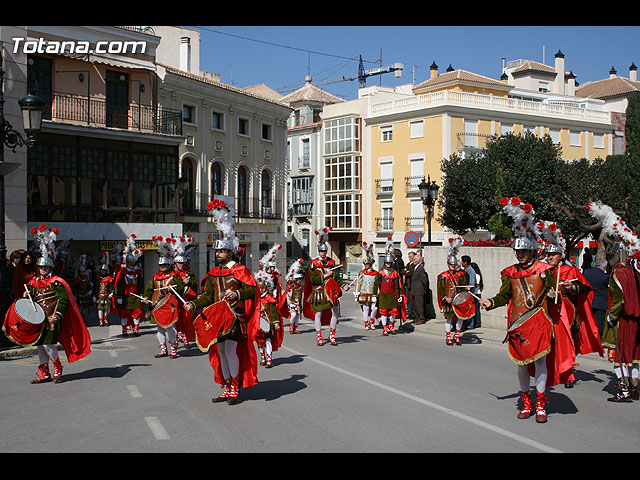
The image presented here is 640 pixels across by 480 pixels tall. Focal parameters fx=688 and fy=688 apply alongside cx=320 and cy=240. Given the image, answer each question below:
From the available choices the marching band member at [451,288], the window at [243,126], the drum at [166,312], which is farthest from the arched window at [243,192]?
the drum at [166,312]

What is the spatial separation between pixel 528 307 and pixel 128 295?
11119mm

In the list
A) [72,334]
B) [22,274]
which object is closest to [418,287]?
[22,274]

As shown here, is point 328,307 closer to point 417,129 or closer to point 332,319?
point 332,319

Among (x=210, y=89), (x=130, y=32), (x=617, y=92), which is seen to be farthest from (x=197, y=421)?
(x=617, y=92)

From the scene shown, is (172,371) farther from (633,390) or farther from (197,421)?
(633,390)

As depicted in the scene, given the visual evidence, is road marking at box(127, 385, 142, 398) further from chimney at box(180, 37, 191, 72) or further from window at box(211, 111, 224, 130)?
chimney at box(180, 37, 191, 72)

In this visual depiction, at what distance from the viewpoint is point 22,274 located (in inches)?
626

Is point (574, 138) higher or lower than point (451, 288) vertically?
higher

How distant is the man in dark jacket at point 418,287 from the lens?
19.0m

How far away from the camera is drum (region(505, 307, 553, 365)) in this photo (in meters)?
7.73

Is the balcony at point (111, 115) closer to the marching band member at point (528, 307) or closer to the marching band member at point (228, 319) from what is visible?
the marching band member at point (228, 319)

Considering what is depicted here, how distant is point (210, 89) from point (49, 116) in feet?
37.7

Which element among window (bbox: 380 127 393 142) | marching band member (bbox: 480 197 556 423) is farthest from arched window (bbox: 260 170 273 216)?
marching band member (bbox: 480 197 556 423)

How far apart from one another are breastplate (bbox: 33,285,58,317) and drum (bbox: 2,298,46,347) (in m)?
0.16
